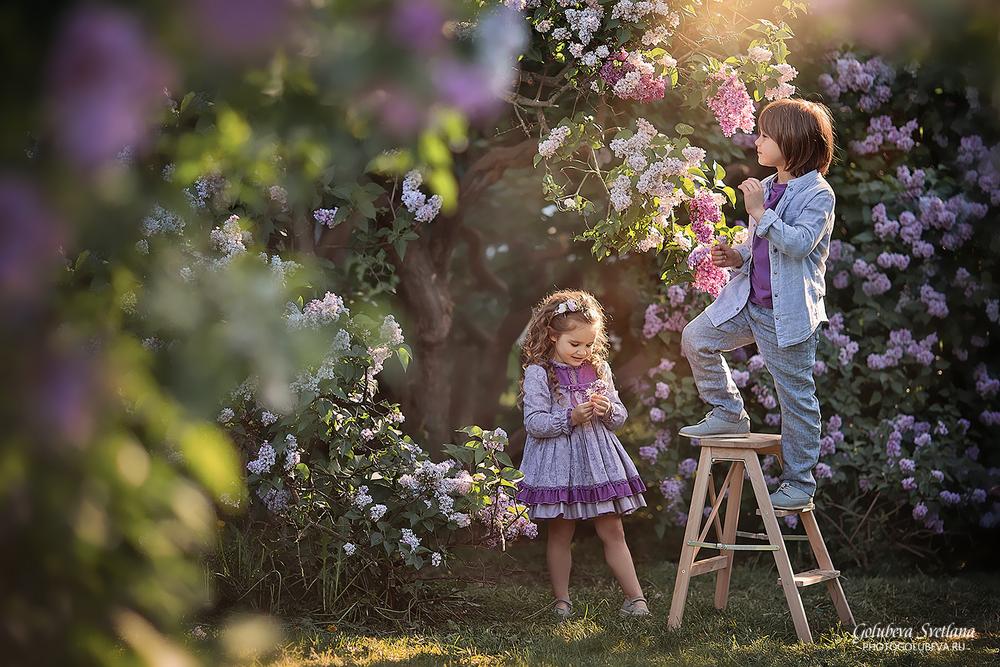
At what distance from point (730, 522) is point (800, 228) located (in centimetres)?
103

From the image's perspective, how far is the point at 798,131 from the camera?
338cm

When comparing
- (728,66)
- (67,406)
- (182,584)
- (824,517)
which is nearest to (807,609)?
(824,517)

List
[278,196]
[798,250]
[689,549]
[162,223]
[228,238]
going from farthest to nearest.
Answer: [689,549] < [278,196] < [798,250] < [228,238] < [162,223]

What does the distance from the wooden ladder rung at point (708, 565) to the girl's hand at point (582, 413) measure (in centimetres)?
60

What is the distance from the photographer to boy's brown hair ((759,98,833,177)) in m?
3.38

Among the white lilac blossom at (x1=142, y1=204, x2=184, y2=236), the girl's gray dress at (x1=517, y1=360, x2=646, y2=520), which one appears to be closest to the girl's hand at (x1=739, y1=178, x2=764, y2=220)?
the girl's gray dress at (x1=517, y1=360, x2=646, y2=520)

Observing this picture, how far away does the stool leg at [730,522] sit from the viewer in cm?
359

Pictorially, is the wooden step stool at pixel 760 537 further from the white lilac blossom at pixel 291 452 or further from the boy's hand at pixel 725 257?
the white lilac blossom at pixel 291 452

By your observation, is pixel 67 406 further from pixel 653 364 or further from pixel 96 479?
pixel 653 364

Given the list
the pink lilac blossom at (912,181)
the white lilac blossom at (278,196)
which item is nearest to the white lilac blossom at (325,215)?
the white lilac blossom at (278,196)

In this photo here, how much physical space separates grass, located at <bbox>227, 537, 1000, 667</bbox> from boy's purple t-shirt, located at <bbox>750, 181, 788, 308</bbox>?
1.06 metres

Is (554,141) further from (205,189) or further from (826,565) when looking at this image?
(826,565)

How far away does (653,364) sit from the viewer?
4.81 m

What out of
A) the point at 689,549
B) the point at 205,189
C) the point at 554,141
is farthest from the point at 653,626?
the point at 205,189
